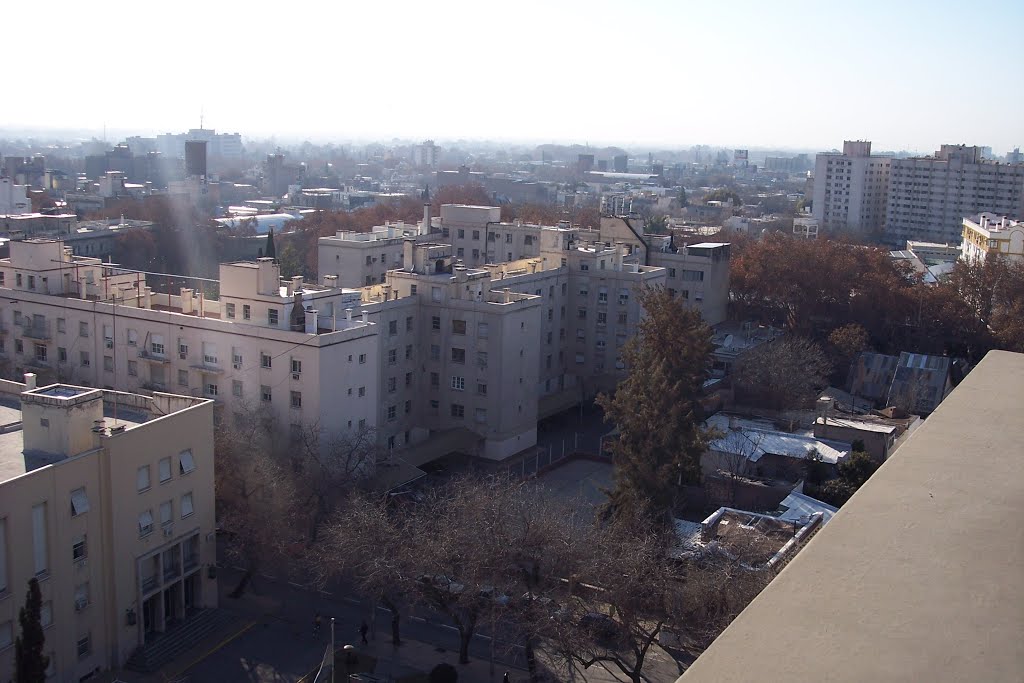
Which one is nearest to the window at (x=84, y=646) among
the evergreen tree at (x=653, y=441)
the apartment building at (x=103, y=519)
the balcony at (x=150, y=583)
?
the apartment building at (x=103, y=519)

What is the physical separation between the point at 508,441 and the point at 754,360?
687 cm

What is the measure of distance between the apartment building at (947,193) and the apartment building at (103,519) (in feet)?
199

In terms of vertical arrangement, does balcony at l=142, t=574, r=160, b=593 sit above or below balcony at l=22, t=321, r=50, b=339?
below

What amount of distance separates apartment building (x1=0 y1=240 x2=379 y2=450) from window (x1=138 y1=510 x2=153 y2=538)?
4.76 meters

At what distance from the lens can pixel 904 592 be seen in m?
2.01

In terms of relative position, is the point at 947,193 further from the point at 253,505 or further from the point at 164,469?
the point at 164,469

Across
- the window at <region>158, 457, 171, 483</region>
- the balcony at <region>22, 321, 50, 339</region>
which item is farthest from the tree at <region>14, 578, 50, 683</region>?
the balcony at <region>22, 321, 50, 339</region>

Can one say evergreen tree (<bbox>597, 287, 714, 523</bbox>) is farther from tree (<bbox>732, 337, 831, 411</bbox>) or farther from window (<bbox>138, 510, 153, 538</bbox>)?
window (<bbox>138, 510, 153, 538</bbox>)

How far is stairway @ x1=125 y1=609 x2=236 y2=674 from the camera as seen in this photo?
13008 millimetres

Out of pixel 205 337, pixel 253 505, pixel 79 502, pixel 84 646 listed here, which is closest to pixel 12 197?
pixel 205 337

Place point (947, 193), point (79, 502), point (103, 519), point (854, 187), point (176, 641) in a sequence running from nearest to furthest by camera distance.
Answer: point (79, 502) → point (103, 519) → point (176, 641) → point (947, 193) → point (854, 187)

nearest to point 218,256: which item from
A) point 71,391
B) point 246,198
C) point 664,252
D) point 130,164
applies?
point 664,252

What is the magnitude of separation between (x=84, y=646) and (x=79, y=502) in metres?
1.79

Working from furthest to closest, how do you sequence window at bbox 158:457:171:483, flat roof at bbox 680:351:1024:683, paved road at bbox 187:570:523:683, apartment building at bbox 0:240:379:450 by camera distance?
apartment building at bbox 0:240:379:450, window at bbox 158:457:171:483, paved road at bbox 187:570:523:683, flat roof at bbox 680:351:1024:683
